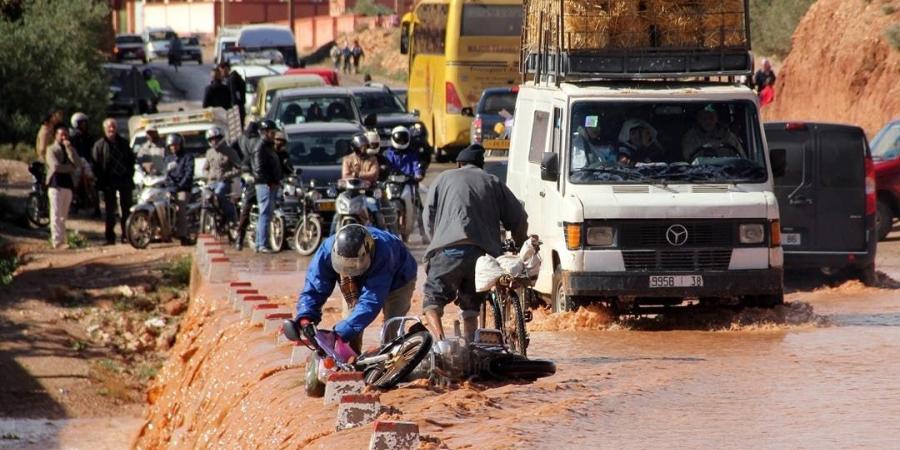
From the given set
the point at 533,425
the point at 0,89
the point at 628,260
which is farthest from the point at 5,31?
the point at 533,425

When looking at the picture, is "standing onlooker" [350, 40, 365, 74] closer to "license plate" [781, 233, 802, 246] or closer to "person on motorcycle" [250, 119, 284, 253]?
"person on motorcycle" [250, 119, 284, 253]

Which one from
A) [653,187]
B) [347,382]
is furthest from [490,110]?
[347,382]

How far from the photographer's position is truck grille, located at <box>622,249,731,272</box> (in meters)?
13.9

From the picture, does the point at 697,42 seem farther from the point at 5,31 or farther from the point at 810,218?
the point at 5,31

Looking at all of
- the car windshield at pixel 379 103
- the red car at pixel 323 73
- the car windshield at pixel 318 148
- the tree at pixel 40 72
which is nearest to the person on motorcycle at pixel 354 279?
Answer: the car windshield at pixel 318 148

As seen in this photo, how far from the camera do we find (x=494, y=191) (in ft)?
37.9

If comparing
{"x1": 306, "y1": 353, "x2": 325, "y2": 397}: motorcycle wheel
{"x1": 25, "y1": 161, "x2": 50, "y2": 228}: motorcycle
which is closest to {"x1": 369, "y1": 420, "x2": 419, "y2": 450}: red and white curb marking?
{"x1": 306, "y1": 353, "x2": 325, "y2": 397}: motorcycle wheel

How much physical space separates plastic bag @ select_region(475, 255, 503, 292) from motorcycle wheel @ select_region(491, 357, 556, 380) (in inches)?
19.6

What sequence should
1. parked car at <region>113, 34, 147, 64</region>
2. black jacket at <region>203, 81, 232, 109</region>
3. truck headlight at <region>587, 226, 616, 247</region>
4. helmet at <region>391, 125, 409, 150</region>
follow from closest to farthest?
truck headlight at <region>587, 226, 616, 247</region> → helmet at <region>391, 125, 409, 150</region> → black jacket at <region>203, 81, 232, 109</region> → parked car at <region>113, 34, 147, 64</region>

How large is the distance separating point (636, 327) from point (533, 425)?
5.34m

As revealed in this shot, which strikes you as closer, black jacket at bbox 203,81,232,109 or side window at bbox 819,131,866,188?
side window at bbox 819,131,866,188

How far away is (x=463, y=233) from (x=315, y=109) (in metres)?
16.8

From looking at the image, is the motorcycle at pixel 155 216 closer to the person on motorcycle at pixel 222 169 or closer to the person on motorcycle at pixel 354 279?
the person on motorcycle at pixel 222 169

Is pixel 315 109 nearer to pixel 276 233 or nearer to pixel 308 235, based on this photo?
pixel 276 233
